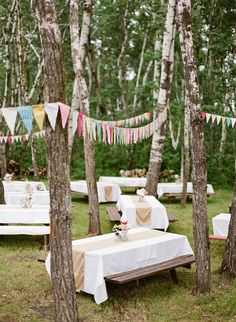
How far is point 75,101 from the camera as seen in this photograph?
41.7 ft

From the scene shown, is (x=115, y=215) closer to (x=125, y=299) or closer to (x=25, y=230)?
(x=25, y=230)

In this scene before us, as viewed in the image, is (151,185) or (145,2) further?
(145,2)

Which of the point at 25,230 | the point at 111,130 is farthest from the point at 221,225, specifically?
the point at 25,230

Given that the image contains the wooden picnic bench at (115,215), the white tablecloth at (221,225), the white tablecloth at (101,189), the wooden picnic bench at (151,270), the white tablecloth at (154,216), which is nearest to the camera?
the wooden picnic bench at (151,270)

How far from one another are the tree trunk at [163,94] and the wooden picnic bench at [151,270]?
19.3ft

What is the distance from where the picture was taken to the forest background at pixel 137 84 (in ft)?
56.6

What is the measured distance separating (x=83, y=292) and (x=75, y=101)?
6.86 meters

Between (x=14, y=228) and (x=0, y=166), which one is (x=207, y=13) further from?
(x=14, y=228)

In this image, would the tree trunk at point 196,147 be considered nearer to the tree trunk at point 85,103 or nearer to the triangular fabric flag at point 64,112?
the triangular fabric flag at point 64,112

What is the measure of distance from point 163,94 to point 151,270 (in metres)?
7.02

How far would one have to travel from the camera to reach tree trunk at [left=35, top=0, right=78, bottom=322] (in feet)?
16.0

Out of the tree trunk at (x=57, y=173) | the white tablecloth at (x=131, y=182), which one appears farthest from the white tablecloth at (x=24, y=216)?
the white tablecloth at (x=131, y=182)

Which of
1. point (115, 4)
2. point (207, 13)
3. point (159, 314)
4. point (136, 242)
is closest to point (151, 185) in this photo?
point (136, 242)

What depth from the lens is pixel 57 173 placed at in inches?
199
